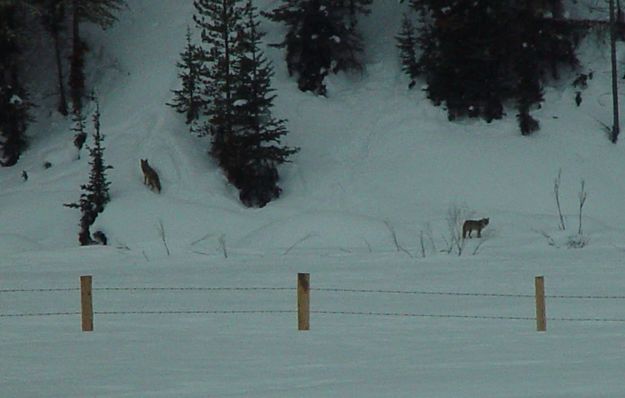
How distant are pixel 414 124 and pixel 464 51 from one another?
308 cm

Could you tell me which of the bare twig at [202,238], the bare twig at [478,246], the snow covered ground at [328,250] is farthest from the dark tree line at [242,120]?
the bare twig at [478,246]

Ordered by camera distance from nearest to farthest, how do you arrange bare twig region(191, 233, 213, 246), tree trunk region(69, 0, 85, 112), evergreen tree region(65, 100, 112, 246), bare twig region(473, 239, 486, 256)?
1. bare twig region(473, 239, 486, 256)
2. bare twig region(191, 233, 213, 246)
3. evergreen tree region(65, 100, 112, 246)
4. tree trunk region(69, 0, 85, 112)

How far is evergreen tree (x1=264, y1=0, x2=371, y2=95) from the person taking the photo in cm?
3872

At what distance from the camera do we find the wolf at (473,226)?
28.2m

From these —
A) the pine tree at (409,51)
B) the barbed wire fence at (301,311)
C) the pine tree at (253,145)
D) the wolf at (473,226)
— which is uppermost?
the pine tree at (409,51)

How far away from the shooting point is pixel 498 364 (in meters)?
10.8

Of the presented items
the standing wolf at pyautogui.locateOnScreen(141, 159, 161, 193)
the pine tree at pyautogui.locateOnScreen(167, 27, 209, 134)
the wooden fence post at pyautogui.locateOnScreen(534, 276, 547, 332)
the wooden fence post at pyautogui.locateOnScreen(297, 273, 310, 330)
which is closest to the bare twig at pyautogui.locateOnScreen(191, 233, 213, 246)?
the standing wolf at pyautogui.locateOnScreen(141, 159, 161, 193)

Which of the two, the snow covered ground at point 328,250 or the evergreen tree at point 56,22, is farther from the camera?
the evergreen tree at point 56,22

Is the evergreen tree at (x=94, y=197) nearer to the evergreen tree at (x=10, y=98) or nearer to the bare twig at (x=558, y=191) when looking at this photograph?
the evergreen tree at (x=10, y=98)

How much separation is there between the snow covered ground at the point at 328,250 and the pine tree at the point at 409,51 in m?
0.64

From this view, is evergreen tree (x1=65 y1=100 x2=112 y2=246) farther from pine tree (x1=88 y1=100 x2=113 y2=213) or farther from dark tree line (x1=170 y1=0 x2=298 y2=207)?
dark tree line (x1=170 y1=0 x2=298 y2=207)

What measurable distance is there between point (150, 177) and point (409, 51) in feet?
38.2

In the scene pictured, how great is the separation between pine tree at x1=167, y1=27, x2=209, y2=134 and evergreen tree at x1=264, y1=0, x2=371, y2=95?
416cm

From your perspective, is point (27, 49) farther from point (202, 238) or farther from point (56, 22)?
point (202, 238)
